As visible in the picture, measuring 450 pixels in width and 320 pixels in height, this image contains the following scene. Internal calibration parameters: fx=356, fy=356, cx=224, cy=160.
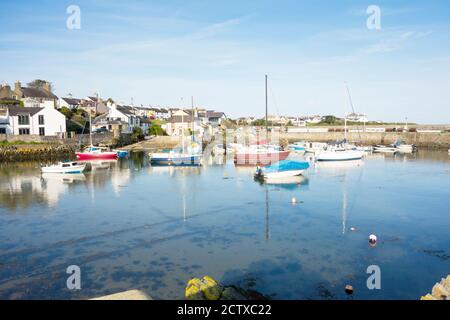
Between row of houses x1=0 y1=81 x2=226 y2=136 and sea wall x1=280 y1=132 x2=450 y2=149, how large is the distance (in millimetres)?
23455

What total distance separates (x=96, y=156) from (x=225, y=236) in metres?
38.5

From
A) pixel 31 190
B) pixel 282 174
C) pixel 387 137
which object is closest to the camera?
pixel 31 190

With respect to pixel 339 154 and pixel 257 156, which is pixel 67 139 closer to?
pixel 257 156

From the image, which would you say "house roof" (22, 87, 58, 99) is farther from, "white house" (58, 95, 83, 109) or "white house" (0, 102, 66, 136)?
"white house" (0, 102, 66, 136)

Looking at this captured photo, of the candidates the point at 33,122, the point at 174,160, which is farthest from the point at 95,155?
the point at 33,122

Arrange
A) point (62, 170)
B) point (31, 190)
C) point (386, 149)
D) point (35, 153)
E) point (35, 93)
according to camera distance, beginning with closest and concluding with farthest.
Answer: point (31, 190), point (62, 170), point (35, 153), point (386, 149), point (35, 93)

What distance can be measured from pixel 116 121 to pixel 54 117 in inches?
A: 565

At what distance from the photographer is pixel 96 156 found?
5078 centimetres

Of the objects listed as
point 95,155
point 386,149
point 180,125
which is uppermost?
point 180,125

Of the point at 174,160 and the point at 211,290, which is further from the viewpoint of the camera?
the point at 174,160

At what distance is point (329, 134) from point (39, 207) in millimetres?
71933

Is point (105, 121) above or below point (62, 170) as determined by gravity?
above
